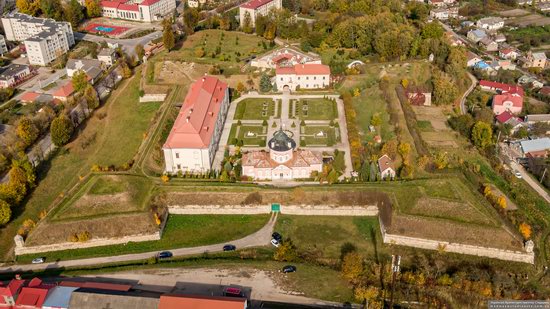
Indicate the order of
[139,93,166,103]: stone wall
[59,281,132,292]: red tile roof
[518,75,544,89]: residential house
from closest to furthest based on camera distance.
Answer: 1. [59,281,132,292]: red tile roof
2. [139,93,166,103]: stone wall
3. [518,75,544,89]: residential house

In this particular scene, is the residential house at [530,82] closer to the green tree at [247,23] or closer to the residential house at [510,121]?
the residential house at [510,121]

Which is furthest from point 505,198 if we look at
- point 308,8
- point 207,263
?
point 308,8

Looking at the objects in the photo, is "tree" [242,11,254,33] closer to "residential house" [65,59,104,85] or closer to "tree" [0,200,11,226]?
"residential house" [65,59,104,85]

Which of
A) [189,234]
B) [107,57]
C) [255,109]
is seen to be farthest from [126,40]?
[189,234]

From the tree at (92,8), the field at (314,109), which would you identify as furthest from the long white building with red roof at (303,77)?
the tree at (92,8)

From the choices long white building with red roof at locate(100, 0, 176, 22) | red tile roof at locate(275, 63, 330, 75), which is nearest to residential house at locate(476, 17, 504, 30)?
red tile roof at locate(275, 63, 330, 75)

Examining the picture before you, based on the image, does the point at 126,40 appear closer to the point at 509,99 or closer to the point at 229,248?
the point at 229,248

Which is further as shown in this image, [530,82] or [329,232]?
[530,82]
